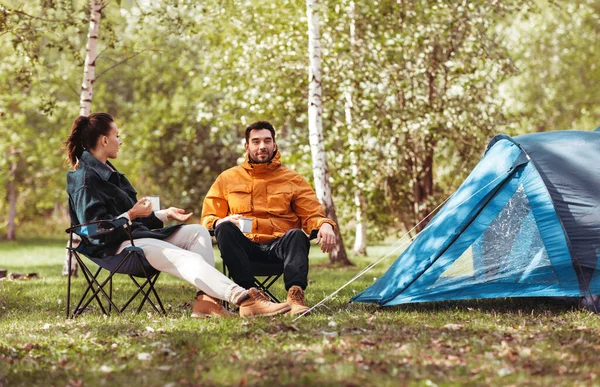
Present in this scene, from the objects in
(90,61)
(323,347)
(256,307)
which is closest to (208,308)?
(256,307)

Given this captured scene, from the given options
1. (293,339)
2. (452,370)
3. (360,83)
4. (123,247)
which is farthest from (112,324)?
(360,83)

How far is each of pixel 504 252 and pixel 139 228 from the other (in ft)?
7.99

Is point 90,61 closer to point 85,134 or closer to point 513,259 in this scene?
point 85,134

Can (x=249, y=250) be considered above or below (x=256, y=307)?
above

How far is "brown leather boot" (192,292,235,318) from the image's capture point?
496 centimetres

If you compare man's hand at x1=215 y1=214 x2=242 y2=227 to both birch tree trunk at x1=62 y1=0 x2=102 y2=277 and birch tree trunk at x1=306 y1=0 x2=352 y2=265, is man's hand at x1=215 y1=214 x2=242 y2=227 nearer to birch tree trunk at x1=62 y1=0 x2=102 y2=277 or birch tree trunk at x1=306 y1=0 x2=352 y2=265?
birch tree trunk at x1=62 y1=0 x2=102 y2=277

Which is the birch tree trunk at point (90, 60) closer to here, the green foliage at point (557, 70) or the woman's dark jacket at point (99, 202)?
the woman's dark jacket at point (99, 202)

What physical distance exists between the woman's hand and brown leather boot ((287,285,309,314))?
104 cm

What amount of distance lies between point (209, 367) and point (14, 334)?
65.6 inches

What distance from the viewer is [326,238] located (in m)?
5.18

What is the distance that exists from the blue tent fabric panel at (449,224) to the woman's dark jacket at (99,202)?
1497mm

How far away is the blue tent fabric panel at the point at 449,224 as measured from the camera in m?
5.26

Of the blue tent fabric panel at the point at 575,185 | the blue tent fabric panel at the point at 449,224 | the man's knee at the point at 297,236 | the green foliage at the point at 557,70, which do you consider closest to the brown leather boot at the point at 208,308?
the man's knee at the point at 297,236

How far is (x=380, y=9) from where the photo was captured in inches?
474
